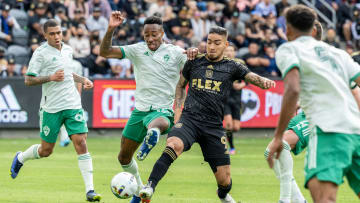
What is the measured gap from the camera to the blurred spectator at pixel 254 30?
23141 millimetres

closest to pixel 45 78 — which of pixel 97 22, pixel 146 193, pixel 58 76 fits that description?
pixel 58 76

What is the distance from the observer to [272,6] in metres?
25.1

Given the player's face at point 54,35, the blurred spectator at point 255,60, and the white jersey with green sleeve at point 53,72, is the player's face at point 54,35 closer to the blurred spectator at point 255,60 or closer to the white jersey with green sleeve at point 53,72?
the white jersey with green sleeve at point 53,72

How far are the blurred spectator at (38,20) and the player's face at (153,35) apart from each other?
13104mm

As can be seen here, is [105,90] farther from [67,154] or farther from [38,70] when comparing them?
[38,70]

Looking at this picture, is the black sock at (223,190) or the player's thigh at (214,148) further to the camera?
the black sock at (223,190)

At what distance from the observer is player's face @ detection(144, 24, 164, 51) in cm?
906

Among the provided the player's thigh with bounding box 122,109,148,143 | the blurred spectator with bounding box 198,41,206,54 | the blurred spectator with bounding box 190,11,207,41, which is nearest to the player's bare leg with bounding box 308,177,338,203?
the player's thigh with bounding box 122,109,148,143

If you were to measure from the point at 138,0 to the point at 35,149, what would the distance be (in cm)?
1495

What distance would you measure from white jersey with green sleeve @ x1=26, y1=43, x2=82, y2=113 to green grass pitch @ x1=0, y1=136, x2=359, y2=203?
52.9 inches

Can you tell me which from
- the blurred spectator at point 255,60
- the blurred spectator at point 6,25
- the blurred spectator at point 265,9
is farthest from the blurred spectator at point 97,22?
the blurred spectator at point 265,9

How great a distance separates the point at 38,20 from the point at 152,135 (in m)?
14.5

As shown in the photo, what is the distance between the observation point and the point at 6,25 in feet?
70.0

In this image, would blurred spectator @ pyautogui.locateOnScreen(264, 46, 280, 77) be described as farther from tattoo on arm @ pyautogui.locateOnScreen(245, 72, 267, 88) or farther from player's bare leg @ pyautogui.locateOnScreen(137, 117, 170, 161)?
tattoo on arm @ pyautogui.locateOnScreen(245, 72, 267, 88)
